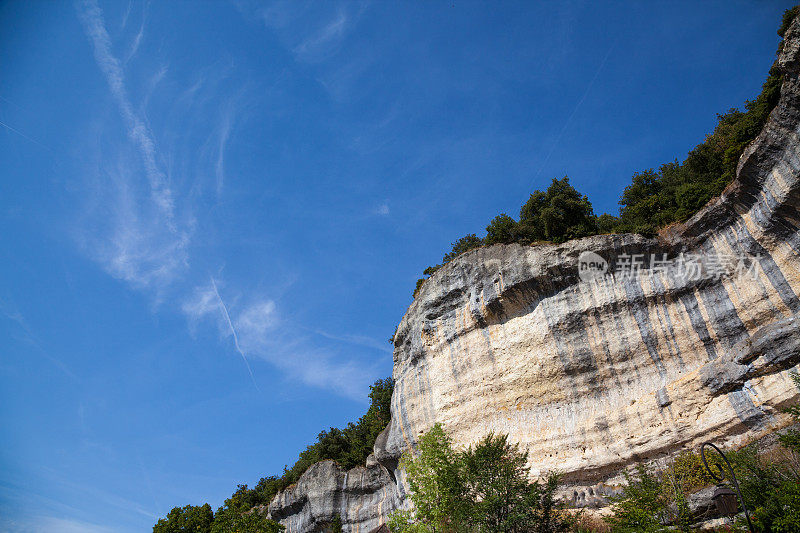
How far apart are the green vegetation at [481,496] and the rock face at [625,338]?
4.57m

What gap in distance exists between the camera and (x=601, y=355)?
25.2 metres

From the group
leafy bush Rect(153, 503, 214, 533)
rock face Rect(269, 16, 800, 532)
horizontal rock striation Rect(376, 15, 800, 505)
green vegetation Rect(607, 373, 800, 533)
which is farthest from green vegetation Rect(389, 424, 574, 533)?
leafy bush Rect(153, 503, 214, 533)

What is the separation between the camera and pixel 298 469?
155 feet

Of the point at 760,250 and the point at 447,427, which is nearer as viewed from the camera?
the point at 760,250

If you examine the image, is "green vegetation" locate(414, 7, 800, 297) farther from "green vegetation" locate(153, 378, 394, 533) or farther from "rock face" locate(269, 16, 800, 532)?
"green vegetation" locate(153, 378, 394, 533)

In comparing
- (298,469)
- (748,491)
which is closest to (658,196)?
(748,491)

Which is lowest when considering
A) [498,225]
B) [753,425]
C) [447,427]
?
[753,425]

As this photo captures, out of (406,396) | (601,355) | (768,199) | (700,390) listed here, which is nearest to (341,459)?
(406,396)

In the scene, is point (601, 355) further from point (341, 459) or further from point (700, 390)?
point (341, 459)

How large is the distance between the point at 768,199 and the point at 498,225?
1582 centimetres

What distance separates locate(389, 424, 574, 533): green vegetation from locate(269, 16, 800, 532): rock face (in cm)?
457

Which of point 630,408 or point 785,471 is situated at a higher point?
point 630,408

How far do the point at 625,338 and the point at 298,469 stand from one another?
34.5 metres

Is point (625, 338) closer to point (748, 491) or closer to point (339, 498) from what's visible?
point (748, 491)
